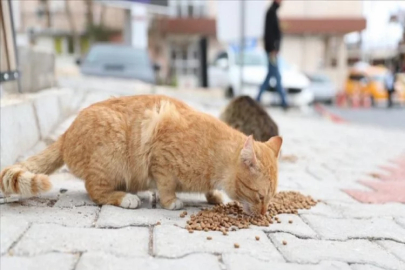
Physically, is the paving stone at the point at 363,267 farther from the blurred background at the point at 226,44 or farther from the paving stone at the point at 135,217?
the blurred background at the point at 226,44

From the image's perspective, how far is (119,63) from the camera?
10172mm

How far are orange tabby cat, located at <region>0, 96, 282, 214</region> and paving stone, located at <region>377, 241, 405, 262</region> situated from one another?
2.47ft

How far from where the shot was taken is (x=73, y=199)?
10.1 ft

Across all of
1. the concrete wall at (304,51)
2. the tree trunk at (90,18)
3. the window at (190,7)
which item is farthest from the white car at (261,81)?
the tree trunk at (90,18)

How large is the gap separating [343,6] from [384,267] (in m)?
27.1

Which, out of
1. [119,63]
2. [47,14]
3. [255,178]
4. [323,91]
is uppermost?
[47,14]

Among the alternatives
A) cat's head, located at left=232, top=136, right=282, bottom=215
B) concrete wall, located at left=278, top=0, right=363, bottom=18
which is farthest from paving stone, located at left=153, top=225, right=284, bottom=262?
concrete wall, located at left=278, top=0, right=363, bottom=18

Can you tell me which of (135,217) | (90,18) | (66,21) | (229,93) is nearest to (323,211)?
(135,217)

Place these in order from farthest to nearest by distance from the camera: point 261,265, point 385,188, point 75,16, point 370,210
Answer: point 75,16 < point 385,188 < point 370,210 < point 261,265

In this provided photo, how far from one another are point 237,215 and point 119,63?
7800 millimetres

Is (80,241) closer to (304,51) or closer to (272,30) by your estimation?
(272,30)

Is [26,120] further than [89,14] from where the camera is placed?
No

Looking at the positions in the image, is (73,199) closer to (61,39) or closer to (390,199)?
(390,199)

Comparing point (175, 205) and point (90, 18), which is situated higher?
point (90, 18)
